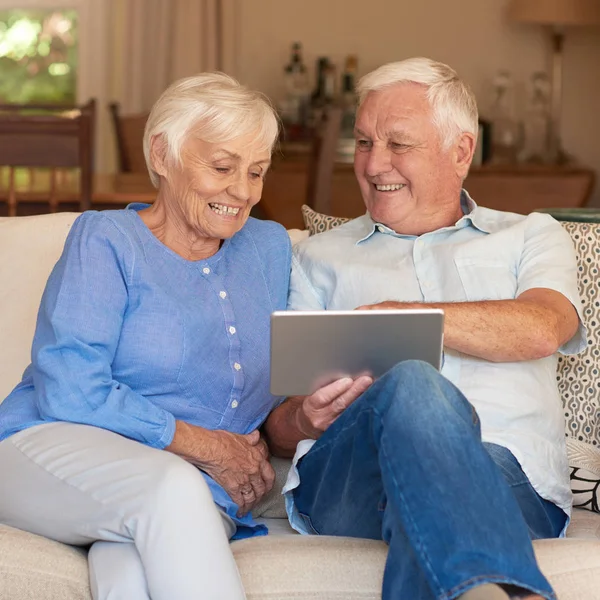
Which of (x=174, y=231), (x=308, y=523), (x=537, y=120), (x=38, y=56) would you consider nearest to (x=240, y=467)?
(x=308, y=523)

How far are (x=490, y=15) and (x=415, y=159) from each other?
3.50 m

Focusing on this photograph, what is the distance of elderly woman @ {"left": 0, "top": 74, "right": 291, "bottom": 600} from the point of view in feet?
4.62

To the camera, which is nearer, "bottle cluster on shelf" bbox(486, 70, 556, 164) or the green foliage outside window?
"bottle cluster on shelf" bbox(486, 70, 556, 164)

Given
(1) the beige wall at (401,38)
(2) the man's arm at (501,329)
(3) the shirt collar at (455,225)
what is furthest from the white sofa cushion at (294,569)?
(1) the beige wall at (401,38)

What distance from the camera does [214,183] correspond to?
1744 mm

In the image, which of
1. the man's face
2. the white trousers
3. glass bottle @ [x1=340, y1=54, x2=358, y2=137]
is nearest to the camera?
the white trousers

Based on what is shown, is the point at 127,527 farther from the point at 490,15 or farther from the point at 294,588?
the point at 490,15

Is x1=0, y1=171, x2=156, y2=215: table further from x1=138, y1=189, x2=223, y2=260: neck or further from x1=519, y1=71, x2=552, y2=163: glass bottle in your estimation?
x1=519, y1=71, x2=552, y2=163: glass bottle

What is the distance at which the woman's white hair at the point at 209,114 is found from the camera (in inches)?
68.2

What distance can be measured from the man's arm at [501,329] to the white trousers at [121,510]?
0.47 m

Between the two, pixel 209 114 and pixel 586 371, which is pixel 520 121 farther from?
pixel 209 114

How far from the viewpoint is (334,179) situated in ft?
14.1

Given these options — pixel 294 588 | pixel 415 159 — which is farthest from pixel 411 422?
pixel 415 159

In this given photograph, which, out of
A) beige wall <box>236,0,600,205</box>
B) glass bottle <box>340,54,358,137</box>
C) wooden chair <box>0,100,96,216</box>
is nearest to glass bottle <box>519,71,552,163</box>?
beige wall <box>236,0,600,205</box>
